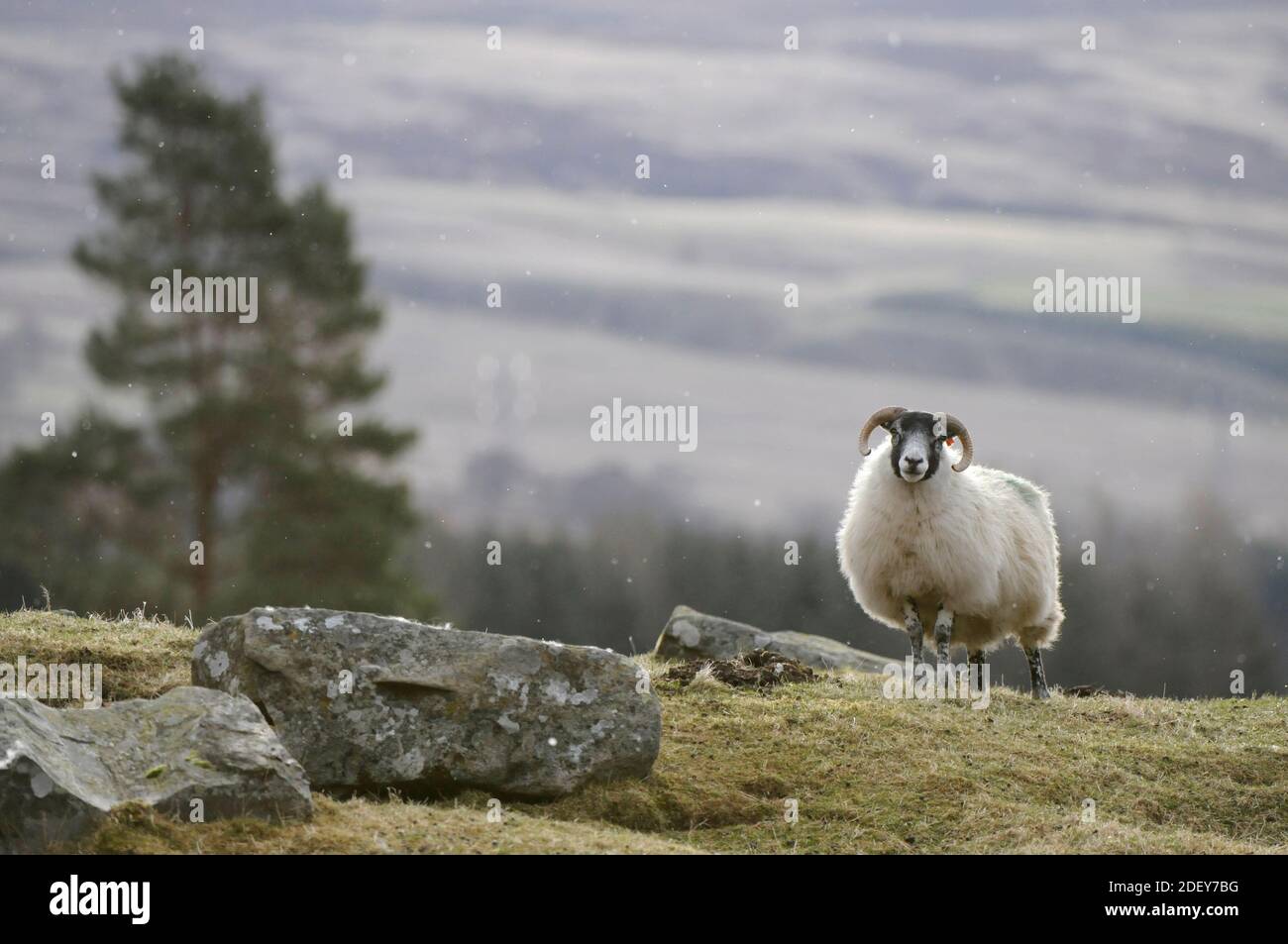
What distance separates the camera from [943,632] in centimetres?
1641

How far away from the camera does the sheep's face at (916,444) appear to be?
15633 millimetres

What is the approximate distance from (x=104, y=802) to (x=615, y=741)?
399 cm

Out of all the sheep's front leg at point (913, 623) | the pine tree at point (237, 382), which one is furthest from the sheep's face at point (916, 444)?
the pine tree at point (237, 382)

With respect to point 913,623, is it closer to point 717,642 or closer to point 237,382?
point 717,642

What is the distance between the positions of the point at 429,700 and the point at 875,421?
767 centimetres

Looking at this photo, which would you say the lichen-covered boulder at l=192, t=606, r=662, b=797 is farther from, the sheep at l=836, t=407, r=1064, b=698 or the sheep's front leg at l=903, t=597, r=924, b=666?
the sheep's front leg at l=903, t=597, r=924, b=666

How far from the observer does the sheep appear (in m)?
16.0

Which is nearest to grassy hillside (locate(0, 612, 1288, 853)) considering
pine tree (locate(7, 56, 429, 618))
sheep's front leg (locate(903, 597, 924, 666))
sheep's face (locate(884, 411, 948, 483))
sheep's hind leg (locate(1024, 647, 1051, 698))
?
sheep's front leg (locate(903, 597, 924, 666))

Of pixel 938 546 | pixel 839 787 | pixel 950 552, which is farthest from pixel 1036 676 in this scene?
pixel 839 787

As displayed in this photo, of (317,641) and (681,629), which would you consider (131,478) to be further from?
(317,641)

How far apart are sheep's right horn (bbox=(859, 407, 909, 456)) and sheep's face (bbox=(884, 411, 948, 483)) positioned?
0.11 m
